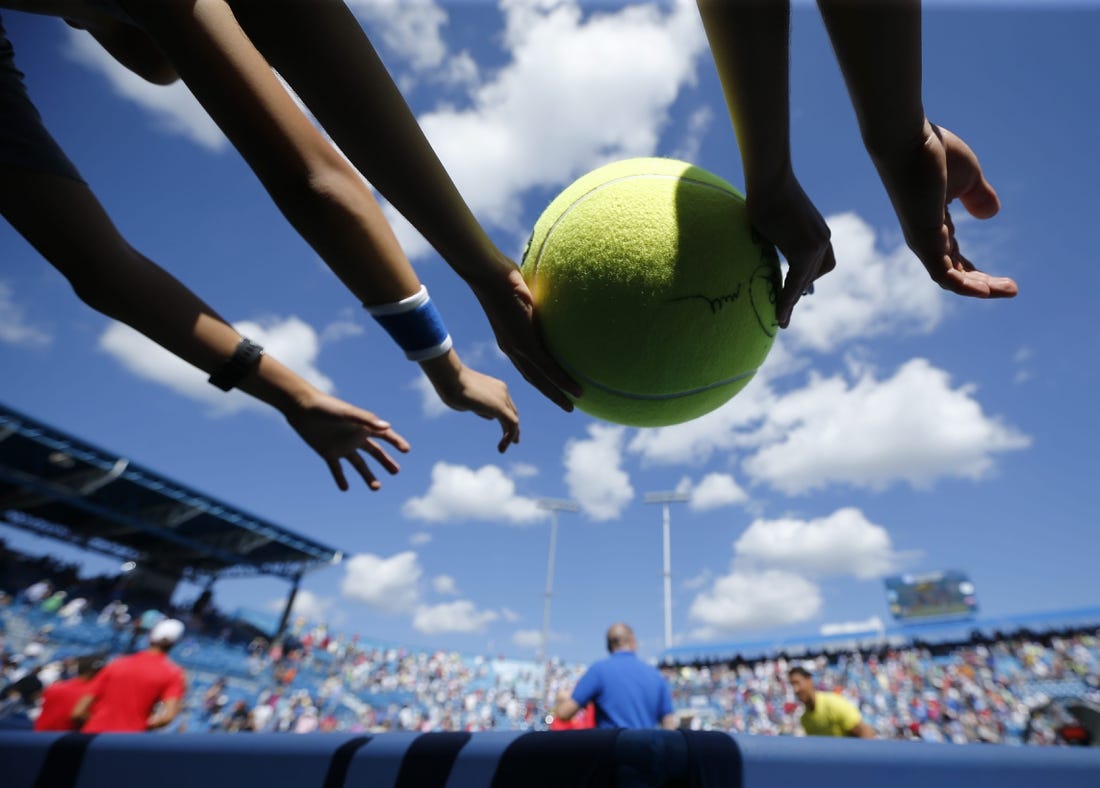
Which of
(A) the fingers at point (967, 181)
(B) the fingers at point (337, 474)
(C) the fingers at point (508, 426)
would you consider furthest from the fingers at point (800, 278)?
(B) the fingers at point (337, 474)

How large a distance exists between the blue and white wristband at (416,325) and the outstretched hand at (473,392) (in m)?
0.05

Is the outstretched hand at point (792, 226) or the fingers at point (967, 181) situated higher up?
the fingers at point (967, 181)

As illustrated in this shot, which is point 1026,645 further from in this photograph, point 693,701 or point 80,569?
point 80,569

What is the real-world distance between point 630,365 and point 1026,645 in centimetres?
2237

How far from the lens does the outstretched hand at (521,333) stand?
1252 millimetres

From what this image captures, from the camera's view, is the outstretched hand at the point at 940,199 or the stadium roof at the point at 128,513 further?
the stadium roof at the point at 128,513

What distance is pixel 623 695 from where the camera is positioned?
156 inches

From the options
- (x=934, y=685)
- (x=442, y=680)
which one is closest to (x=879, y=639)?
(x=934, y=685)

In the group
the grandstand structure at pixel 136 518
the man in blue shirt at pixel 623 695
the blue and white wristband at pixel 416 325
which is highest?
the grandstand structure at pixel 136 518

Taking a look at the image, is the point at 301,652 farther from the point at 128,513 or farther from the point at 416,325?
the point at 416,325

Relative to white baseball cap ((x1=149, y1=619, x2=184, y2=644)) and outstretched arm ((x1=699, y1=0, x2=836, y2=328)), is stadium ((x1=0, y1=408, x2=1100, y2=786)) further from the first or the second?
outstretched arm ((x1=699, y1=0, x2=836, y2=328))

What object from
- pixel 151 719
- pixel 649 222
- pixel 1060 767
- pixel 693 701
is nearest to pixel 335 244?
pixel 649 222

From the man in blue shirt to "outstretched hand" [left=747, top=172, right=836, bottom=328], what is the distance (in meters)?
3.41

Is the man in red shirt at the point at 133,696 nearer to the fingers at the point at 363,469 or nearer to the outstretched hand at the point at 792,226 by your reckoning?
the fingers at the point at 363,469
